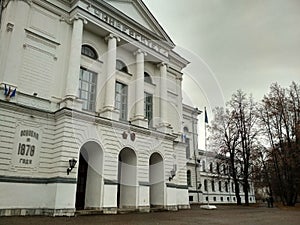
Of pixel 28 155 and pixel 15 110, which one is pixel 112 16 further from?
pixel 28 155

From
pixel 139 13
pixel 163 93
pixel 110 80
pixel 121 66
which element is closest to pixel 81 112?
pixel 110 80

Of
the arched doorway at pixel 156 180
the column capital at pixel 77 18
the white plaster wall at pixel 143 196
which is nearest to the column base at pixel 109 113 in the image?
the arched doorway at pixel 156 180

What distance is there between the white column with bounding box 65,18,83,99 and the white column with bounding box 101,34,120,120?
104 inches

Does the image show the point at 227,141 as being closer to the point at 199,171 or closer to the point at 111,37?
the point at 199,171

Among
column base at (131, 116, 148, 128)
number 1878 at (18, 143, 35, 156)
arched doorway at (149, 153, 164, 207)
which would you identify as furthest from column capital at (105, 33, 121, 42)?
number 1878 at (18, 143, 35, 156)

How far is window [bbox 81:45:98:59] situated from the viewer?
70.6ft

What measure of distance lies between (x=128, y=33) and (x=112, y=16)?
6.66 feet

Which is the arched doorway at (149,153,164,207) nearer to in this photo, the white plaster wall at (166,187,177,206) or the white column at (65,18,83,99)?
the white plaster wall at (166,187,177,206)

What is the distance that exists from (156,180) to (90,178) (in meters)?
6.37

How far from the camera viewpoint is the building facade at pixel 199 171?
38.8 m

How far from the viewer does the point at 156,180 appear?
2312 cm

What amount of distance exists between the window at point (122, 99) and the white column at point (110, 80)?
2.12 m

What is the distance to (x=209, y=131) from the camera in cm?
3656

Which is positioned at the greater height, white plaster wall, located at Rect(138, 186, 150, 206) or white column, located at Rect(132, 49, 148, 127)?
white column, located at Rect(132, 49, 148, 127)
